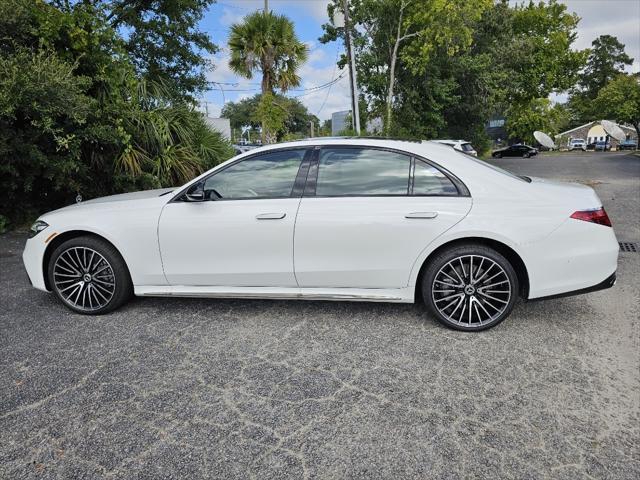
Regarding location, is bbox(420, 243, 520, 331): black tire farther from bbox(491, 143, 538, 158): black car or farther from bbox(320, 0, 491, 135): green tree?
bbox(491, 143, 538, 158): black car

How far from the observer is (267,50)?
17.7m

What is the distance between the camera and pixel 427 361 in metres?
3.10

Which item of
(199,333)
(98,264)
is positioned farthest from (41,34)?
(199,333)

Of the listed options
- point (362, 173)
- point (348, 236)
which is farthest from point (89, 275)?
point (362, 173)

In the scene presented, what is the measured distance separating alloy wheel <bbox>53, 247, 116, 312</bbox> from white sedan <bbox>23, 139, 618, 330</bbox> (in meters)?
0.01

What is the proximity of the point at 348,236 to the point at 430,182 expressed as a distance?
0.78m

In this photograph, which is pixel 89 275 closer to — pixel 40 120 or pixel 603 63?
pixel 40 120

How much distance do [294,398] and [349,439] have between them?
0.49 meters

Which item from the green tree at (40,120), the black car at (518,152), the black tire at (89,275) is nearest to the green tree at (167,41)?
the green tree at (40,120)

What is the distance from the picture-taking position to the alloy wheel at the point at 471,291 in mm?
3465

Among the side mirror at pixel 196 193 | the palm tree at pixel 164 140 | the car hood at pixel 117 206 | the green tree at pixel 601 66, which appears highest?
the green tree at pixel 601 66

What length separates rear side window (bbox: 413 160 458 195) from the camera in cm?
353

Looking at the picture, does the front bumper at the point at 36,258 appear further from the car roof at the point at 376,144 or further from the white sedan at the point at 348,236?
the car roof at the point at 376,144

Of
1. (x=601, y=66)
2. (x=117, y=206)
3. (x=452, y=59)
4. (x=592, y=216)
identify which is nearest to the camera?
(x=592, y=216)
